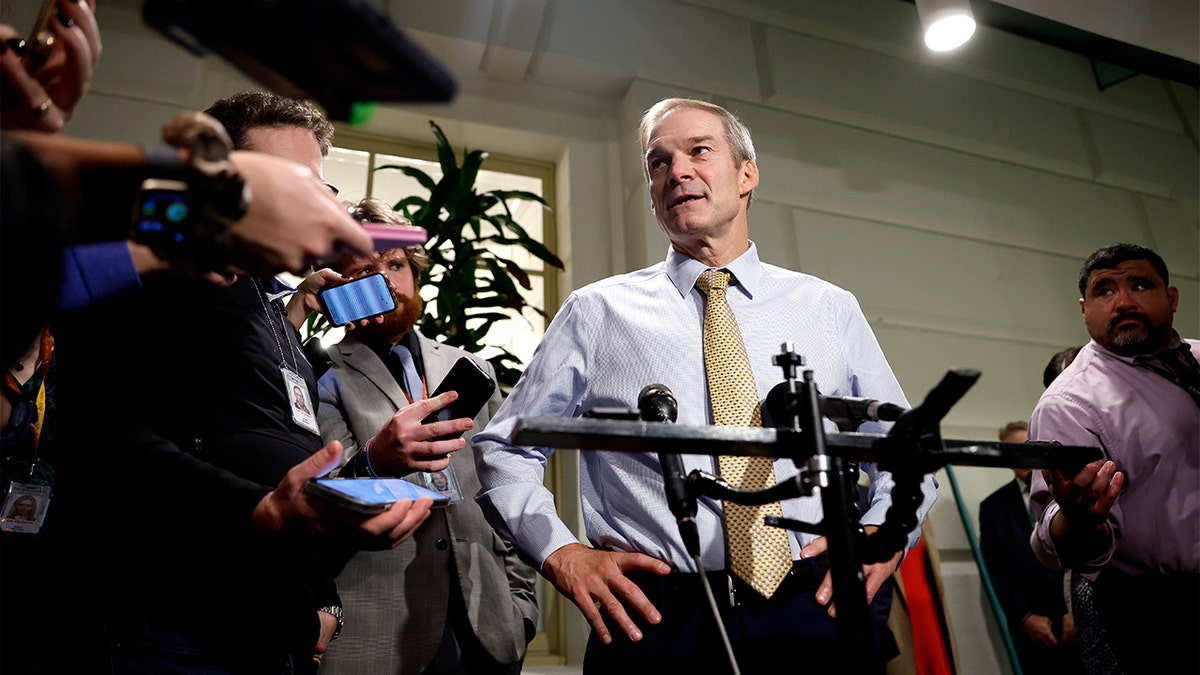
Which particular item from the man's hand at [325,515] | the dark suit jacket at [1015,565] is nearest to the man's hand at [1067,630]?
the dark suit jacket at [1015,565]

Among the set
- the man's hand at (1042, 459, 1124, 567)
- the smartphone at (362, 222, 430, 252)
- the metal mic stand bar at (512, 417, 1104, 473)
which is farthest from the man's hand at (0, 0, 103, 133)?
the man's hand at (1042, 459, 1124, 567)

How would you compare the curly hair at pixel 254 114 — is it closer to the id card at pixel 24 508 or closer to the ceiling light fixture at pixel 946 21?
the id card at pixel 24 508

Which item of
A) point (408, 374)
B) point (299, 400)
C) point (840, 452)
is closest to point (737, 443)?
point (840, 452)

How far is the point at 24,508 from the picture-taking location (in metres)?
0.94

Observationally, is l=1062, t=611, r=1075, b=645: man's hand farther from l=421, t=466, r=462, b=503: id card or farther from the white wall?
l=421, t=466, r=462, b=503: id card

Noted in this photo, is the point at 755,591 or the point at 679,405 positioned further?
the point at 679,405

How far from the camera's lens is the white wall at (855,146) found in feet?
11.2

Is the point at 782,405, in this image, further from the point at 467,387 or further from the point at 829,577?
the point at 467,387

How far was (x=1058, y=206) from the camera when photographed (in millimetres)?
4352

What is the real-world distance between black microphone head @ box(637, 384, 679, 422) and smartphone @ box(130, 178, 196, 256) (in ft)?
1.76

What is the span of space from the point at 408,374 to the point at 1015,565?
2876 millimetres

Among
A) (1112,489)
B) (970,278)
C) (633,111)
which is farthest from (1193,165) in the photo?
(1112,489)

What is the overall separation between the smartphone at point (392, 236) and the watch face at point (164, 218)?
0.53ft

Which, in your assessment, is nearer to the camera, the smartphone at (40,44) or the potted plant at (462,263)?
the smartphone at (40,44)
